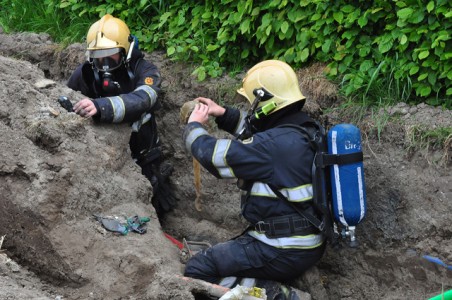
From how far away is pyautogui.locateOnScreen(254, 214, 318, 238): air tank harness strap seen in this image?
193 inches

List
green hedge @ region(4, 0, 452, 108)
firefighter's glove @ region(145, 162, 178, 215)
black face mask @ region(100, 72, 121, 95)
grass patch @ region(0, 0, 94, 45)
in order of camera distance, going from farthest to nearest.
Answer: grass patch @ region(0, 0, 94, 45) → firefighter's glove @ region(145, 162, 178, 215) → black face mask @ region(100, 72, 121, 95) → green hedge @ region(4, 0, 452, 108)

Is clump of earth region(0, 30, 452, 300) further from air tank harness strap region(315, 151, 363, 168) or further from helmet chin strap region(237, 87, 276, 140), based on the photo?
helmet chin strap region(237, 87, 276, 140)

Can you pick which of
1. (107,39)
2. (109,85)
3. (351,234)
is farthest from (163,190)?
(351,234)

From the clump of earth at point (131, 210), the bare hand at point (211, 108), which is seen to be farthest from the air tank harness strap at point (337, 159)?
the bare hand at point (211, 108)

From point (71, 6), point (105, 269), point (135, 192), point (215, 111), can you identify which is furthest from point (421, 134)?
point (71, 6)

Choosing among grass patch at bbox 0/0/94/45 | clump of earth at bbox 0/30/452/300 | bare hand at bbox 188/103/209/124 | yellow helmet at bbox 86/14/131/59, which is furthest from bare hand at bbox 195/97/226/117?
grass patch at bbox 0/0/94/45

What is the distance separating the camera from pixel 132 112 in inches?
224

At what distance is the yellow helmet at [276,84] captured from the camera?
4992mm

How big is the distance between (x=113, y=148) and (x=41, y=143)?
598 mm

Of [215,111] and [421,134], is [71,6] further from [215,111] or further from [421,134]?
[421,134]

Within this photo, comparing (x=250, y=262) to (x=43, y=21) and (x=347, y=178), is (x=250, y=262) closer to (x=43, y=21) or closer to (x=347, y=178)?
(x=347, y=178)

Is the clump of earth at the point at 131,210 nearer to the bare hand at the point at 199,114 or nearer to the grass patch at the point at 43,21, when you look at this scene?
the bare hand at the point at 199,114

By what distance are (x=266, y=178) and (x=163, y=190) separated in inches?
87.8

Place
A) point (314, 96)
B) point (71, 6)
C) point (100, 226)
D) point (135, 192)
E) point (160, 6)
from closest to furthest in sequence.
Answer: point (100, 226) < point (135, 192) < point (314, 96) < point (160, 6) < point (71, 6)
